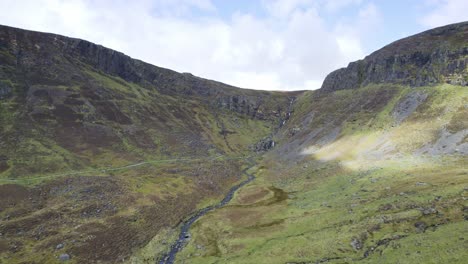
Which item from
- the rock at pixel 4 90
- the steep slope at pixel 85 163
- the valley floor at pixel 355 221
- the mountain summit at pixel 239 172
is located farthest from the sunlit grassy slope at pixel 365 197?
the rock at pixel 4 90

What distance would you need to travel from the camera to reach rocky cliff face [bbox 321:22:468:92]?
446ft

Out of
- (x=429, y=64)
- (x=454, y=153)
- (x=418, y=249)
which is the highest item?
(x=429, y=64)

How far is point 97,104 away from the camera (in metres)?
171

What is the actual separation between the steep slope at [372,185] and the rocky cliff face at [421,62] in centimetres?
71

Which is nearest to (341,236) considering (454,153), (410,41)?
(454,153)

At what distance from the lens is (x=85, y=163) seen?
114250 mm

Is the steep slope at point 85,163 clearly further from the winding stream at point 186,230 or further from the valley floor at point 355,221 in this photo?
the valley floor at point 355,221

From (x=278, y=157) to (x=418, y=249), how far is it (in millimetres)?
105464

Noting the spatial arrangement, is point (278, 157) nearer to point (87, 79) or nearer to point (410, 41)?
point (410, 41)

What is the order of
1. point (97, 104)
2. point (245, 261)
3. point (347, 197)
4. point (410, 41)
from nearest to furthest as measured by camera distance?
point (245, 261), point (347, 197), point (97, 104), point (410, 41)

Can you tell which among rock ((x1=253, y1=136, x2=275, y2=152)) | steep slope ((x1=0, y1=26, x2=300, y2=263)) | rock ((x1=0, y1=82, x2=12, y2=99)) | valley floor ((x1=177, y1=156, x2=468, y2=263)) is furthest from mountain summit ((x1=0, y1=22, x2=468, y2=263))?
rock ((x1=253, y1=136, x2=275, y2=152))

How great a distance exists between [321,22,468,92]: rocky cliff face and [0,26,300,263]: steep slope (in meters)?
82.0

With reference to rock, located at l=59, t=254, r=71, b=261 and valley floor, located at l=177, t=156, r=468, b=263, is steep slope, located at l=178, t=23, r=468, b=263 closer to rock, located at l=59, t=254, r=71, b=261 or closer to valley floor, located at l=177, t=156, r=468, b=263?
valley floor, located at l=177, t=156, r=468, b=263

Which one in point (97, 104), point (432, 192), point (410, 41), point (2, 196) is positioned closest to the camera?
point (432, 192)
